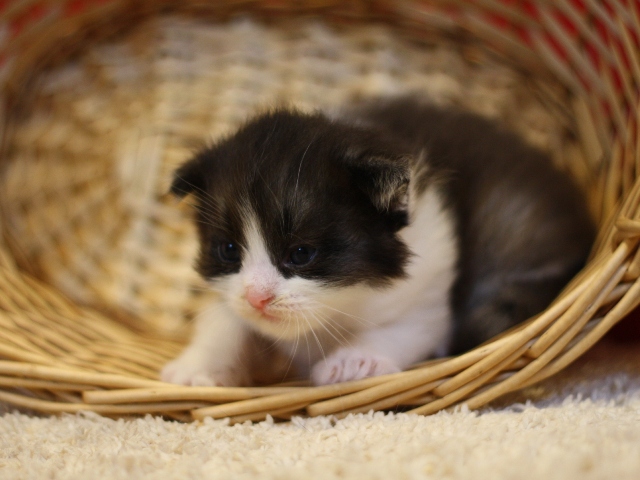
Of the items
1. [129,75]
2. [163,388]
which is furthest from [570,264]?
[129,75]

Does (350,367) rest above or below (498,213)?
below

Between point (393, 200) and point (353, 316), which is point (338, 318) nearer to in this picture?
point (353, 316)

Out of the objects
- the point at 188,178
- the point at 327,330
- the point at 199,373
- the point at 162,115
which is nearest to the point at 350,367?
the point at 327,330

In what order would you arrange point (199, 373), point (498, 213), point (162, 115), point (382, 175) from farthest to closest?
point (162, 115) < point (498, 213) < point (199, 373) < point (382, 175)

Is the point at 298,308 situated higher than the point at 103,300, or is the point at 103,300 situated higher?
the point at 298,308

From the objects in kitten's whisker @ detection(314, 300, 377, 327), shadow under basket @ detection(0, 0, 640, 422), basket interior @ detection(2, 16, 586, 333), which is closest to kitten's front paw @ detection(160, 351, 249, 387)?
shadow under basket @ detection(0, 0, 640, 422)

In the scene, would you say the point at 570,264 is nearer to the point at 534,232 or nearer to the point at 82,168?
the point at 534,232

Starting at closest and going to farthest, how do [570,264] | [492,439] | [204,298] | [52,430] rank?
[492,439]
[52,430]
[570,264]
[204,298]

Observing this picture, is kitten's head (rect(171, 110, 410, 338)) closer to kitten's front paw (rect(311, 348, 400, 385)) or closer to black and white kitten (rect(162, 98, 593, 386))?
black and white kitten (rect(162, 98, 593, 386))
